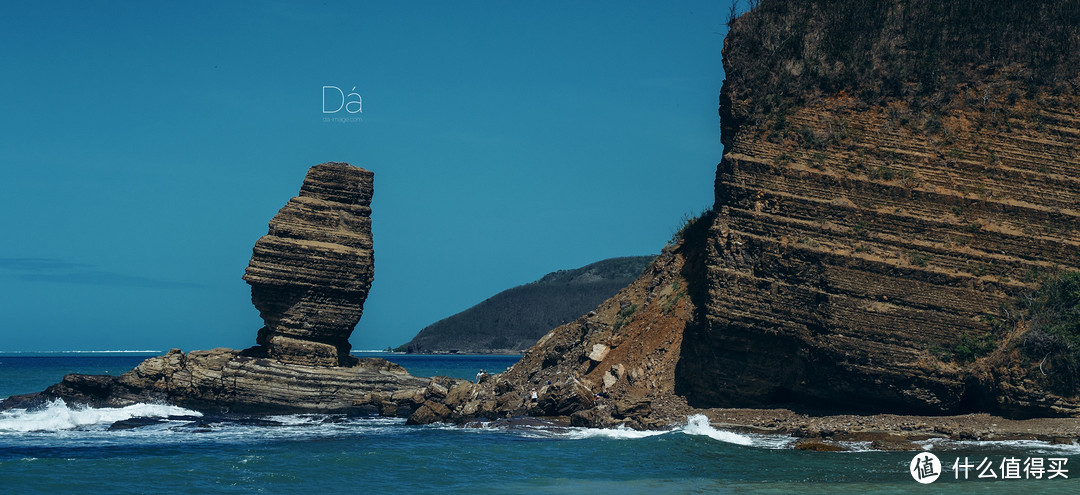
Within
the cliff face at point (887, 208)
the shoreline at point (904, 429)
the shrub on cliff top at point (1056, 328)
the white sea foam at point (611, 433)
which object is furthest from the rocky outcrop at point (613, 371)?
the shrub on cliff top at point (1056, 328)

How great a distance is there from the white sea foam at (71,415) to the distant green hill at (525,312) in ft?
349

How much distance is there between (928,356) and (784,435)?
12.9 ft

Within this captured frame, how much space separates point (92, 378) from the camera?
35.2 meters

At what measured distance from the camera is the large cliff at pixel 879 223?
23.2 m

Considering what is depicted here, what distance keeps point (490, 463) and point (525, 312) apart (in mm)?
134671

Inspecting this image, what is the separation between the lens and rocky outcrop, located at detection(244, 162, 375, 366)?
116ft

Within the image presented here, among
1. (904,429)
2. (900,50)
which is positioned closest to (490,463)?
(904,429)

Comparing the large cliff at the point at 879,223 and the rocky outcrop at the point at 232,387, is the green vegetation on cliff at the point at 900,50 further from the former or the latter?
the rocky outcrop at the point at 232,387

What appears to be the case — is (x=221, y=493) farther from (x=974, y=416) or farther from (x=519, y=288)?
(x=519, y=288)

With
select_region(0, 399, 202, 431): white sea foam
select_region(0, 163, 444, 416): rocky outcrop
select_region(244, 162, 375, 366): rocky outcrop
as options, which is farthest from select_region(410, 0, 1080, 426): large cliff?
select_region(0, 399, 202, 431): white sea foam

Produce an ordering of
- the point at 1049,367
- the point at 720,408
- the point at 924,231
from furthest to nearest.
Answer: the point at 720,408
the point at 924,231
the point at 1049,367

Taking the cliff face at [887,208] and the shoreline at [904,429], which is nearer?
the shoreline at [904,429]

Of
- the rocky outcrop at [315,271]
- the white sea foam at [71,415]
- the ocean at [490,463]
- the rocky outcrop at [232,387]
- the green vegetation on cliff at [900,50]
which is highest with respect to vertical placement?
the green vegetation on cliff at [900,50]

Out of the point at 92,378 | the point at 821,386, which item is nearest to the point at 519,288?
the point at 92,378
